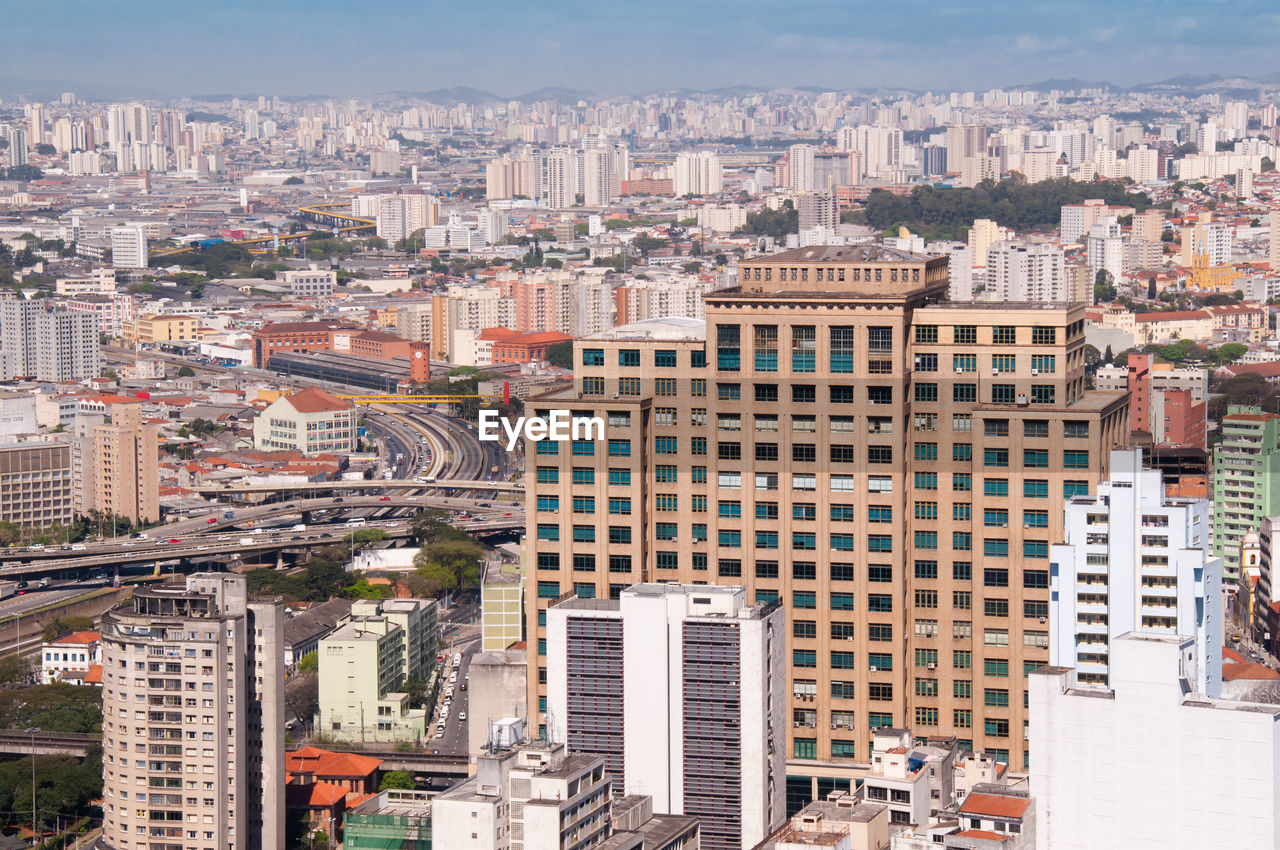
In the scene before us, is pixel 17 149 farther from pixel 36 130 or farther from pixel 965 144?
pixel 965 144

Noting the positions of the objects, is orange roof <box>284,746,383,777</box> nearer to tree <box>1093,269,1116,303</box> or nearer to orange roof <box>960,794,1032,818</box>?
orange roof <box>960,794,1032,818</box>

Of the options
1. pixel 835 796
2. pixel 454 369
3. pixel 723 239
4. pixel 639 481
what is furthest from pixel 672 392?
pixel 723 239

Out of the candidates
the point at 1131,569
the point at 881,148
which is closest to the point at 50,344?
the point at 1131,569

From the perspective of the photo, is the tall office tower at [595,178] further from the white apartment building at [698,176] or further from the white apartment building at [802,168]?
the white apartment building at [802,168]

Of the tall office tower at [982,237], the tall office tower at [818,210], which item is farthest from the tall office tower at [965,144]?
the tall office tower at [982,237]

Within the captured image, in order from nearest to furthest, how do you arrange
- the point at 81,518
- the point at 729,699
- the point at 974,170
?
1. the point at 729,699
2. the point at 81,518
3. the point at 974,170

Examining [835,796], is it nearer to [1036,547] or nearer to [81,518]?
[1036,547]
